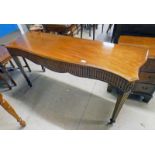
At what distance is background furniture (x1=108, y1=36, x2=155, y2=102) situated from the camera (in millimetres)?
1191

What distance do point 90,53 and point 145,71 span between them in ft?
2.04

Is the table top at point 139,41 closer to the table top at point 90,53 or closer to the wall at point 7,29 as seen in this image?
the table top at point 90,53

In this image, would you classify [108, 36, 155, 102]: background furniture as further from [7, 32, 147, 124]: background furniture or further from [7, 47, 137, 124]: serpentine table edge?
[7, 47, 137, 124]: serpentine table edge

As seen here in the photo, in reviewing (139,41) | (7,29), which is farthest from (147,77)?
(7,29)

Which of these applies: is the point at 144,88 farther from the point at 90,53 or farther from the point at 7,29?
the point at 7,29

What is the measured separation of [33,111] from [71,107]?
0.51 m

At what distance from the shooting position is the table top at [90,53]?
0.93 metres

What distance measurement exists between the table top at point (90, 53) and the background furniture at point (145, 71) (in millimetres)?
165

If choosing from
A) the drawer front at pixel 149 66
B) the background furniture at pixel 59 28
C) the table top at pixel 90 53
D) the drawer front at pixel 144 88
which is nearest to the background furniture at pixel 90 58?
the table top at pixel 90 53

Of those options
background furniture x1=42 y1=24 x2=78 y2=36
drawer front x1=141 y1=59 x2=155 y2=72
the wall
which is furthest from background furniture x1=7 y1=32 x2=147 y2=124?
the wall

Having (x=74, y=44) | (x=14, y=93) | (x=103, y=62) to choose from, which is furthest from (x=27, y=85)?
(x=103, y=62)

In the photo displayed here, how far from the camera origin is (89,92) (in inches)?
70.5
